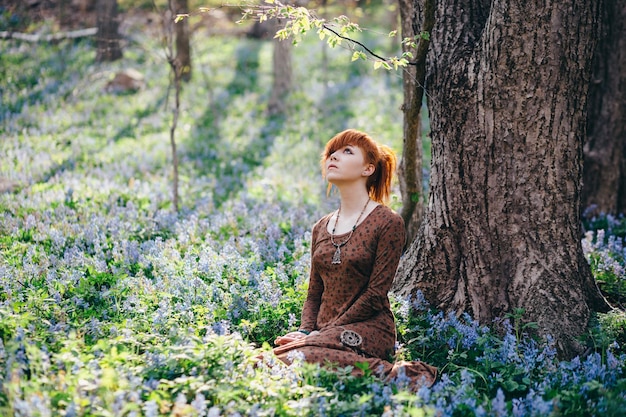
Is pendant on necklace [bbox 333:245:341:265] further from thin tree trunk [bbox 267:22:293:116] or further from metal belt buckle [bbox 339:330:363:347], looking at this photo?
thin tree trunk [bbox 267:22:293:116]

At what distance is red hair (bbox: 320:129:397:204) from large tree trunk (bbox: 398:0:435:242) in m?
0.78

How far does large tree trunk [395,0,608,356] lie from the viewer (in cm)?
468

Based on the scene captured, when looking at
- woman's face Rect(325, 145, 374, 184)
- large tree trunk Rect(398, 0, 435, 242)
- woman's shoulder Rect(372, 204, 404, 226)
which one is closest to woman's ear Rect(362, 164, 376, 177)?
woman's face Rect(325, 145, 374, 184)

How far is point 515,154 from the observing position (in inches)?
188

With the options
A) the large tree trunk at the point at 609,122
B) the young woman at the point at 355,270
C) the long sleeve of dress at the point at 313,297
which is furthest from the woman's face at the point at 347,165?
the large tree trunk at the point at 609,122

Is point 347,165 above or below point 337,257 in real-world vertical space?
above

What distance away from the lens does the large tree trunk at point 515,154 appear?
4.68 metres

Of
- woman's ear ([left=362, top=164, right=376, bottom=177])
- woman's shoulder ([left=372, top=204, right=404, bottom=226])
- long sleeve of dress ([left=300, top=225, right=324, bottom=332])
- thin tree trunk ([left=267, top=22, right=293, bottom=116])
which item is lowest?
long sleeve of dress ([left=300, top=225, right=324, bottom=332])

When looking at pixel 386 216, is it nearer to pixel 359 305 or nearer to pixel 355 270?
pixel 355 270

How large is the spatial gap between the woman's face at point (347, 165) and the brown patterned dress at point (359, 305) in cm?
31

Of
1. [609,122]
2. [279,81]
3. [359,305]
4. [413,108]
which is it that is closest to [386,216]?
[359,305]

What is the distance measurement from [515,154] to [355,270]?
1528 mm

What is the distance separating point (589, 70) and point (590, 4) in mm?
490

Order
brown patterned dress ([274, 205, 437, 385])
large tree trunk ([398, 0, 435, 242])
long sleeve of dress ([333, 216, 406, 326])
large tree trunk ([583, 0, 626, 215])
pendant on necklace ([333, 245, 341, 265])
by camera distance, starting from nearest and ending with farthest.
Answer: brown patterned dress ([274, 205, 437, 385])
long sleeve of dress ([333, 216, 406, 326])
pendant on necklace ([333, 245, 341, 265])
large tree trunk ([398, 0, 435, 242])
large tree trunk ([583, 0, 626, 215])
